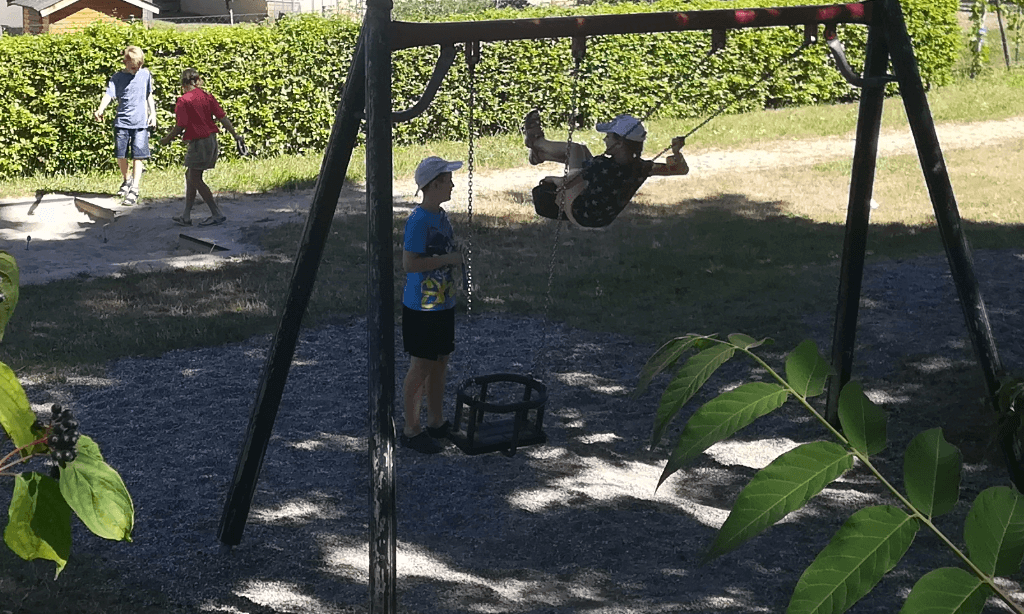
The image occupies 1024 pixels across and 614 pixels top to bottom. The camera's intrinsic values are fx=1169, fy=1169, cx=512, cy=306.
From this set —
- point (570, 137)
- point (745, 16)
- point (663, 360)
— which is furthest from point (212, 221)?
point (663, 360)

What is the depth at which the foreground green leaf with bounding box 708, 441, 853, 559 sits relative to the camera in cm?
90

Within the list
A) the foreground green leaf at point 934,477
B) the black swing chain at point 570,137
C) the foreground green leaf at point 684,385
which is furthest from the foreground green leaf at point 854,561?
the black swing chain at point 570,137

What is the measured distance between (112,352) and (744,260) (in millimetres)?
4961

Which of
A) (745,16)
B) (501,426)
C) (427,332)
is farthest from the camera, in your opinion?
(501,426)

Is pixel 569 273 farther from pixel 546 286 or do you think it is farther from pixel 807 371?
pixel 807 371

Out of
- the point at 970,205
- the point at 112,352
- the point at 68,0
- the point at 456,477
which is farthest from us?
the point at 68,0

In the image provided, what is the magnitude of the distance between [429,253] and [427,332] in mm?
371

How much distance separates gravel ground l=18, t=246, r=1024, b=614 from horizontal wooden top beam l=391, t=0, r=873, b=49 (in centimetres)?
169

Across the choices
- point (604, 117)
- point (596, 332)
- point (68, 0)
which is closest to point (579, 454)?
point (596, 332)

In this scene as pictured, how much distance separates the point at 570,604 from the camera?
4.29 meters

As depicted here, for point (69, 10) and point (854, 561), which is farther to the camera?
point (69, 10)

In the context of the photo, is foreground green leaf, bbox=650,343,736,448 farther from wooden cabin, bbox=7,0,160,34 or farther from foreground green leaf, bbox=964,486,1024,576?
wooden cabin, bbox=7,0,160,34

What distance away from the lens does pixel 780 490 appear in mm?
908

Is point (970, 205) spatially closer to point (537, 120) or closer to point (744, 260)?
point (744, 260)
